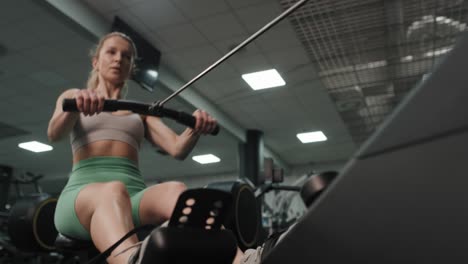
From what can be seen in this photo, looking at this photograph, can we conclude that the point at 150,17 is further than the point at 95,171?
Yes

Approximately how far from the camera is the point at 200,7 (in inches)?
153

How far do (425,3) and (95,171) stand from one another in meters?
3.89

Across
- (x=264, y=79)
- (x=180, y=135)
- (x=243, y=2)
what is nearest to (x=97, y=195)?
(x=180, y=135)

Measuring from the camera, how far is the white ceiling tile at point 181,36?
4254 mm

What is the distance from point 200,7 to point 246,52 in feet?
3.40

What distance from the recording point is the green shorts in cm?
90

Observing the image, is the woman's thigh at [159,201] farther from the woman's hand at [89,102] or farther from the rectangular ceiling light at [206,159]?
the rectangular ceiling light at [206,159]

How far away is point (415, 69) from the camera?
505cm

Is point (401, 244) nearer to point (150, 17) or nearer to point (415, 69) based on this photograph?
point (150, 17)

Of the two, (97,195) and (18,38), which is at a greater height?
(18,38)

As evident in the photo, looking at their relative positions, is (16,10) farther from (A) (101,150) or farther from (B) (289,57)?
(A) (101,150)

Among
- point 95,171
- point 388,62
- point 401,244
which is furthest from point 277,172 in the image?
point 388,62

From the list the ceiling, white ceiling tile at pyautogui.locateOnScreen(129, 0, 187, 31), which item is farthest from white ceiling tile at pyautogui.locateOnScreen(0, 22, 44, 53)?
white ceiling tile at pyautogui.locateOnScreen(129, 0, 187, 31)

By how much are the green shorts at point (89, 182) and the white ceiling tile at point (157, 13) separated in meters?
3.13
